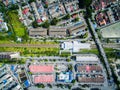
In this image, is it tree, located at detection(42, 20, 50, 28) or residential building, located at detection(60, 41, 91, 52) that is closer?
residential building, located at detection(60, 41, 91, 52)

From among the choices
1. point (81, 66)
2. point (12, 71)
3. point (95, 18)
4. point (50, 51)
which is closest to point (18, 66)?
point (12, 71)

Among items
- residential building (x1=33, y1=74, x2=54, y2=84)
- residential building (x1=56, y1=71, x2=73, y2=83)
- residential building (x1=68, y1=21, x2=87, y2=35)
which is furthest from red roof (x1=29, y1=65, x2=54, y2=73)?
residential building (x1=68, y1=21, x2=87, y2=35)

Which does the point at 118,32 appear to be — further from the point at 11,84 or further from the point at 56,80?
the point at 11,84

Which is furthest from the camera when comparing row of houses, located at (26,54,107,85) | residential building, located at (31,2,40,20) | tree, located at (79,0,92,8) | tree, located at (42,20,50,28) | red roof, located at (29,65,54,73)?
residential building, located at (31,2,40,20)

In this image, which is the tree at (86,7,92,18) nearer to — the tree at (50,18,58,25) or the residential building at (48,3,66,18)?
the residential building at (48,3,66,18)

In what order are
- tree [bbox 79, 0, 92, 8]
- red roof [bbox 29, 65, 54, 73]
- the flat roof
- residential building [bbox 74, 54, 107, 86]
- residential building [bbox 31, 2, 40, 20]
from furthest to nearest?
residential building [bbox 31, 2, 40, 20] < tree [bbox 79, 0, 92, 8] < the flat roof < red roof [bbox 29, 65, 54, 73] < residential building [bbox 74, 54, 107, 86]

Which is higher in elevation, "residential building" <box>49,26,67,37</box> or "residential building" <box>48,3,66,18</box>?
"residential building" <box>48,3,66,18</box>

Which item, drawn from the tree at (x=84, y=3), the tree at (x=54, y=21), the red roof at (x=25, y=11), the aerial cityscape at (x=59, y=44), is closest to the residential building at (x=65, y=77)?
the aerial cityscape at (x=59, y=44)

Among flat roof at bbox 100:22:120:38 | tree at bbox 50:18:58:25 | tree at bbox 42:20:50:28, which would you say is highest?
tree at bbox 50:18:58:25

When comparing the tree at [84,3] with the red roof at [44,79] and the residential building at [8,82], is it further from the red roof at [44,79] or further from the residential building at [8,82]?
the residential building at [8,82]
